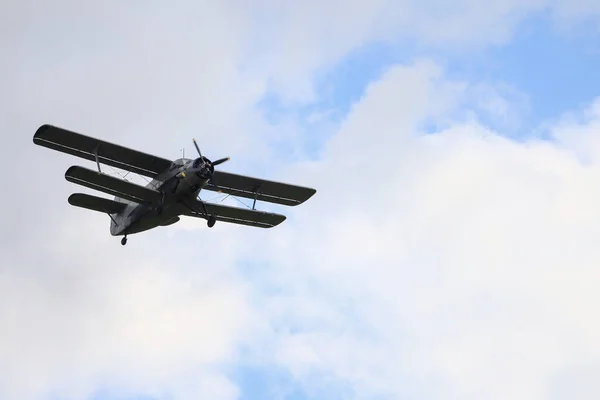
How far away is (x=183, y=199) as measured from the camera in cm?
4731

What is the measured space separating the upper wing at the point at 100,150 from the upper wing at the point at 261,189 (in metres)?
3.32

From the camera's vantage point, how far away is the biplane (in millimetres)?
46562

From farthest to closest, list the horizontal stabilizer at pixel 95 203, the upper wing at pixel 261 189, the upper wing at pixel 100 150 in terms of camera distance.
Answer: the upper wing at pixel 261 189
the horizontal stabilizer at pixel 95 203
the upper wing at pixel 100 150

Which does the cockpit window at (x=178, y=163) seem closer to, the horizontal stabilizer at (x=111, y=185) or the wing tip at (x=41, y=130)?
the horizontal stabilizer at (x=111, y=185)

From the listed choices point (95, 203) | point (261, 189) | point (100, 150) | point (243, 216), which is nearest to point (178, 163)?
point (100, 150)

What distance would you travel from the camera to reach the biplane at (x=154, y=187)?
153ft

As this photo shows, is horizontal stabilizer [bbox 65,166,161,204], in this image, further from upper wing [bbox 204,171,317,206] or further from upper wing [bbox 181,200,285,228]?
upper wing [bbox 204,171,317,206]

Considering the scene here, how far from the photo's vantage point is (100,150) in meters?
48.2

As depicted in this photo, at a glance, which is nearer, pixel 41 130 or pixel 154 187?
pixel 41 130

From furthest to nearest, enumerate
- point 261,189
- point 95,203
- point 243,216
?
1. point 261,189
2. point 243,216
3. point 95,203

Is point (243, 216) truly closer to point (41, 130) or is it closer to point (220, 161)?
point (220, 161)

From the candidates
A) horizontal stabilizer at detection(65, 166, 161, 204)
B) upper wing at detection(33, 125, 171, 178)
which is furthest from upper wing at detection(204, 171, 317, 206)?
horizontal stabilizer at detection(65, 166, 161, 204)

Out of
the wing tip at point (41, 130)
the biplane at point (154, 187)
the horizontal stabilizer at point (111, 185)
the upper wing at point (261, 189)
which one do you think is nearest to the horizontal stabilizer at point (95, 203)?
the biplane at point (154, 187)

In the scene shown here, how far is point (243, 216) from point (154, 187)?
5.59 m
